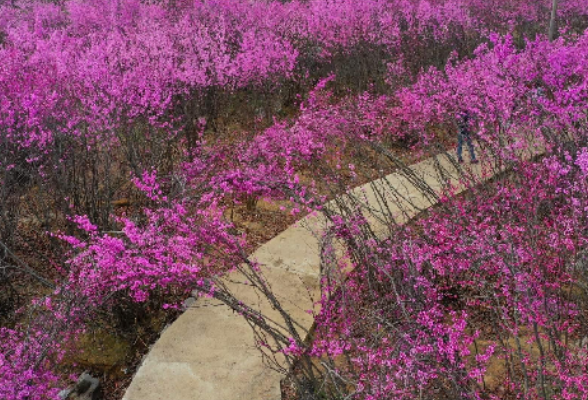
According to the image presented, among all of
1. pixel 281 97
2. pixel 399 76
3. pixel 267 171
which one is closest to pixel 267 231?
pixel 267 171

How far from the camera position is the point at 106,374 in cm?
445

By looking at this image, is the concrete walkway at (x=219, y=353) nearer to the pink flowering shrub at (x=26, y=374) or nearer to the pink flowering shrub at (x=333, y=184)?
the pink flowering shrub at (x=333, y=184)

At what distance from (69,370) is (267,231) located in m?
2.91

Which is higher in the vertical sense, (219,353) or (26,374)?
(219,353)

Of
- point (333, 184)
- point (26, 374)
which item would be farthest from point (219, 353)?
point (333, 184)

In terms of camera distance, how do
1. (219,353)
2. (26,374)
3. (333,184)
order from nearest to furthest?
(26,374)
(219,353)
(333,184)

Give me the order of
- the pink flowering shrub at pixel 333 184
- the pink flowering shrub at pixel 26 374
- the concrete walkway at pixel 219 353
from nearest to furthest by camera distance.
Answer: the pink flowering shrub at pixel 26 374 < the pink flowering shrub at pixel 333 184 < the concrete walkway at pixel 219 353

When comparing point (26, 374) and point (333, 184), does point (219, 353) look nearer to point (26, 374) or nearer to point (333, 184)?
point (26, 374)

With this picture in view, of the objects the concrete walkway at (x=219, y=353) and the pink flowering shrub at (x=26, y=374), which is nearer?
the pink flowering shrub at (x=26, y=374)

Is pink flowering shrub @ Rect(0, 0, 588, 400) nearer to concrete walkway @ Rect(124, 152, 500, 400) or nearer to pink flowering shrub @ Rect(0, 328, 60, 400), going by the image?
pink flowering shrub @ Rect(0, 328, 60, 400)

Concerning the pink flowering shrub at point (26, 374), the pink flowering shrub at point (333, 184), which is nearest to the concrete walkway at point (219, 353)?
the pink flowering shrub at point (333, 184)

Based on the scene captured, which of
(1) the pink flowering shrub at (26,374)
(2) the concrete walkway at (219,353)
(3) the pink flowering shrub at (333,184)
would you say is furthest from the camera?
(2) the concrete walkway at (219,353)

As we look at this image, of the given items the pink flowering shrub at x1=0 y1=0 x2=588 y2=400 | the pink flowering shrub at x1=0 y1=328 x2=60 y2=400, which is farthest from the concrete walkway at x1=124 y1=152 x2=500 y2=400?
the pink flowering shrub at x1=0 y1=328 x2=60 y2=400

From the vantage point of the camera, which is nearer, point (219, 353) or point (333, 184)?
point (219, 353)
